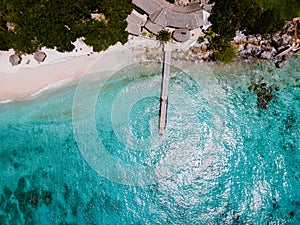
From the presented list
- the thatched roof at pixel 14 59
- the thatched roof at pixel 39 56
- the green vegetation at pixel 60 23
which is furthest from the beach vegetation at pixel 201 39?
the thatched roof at pixel 14 59

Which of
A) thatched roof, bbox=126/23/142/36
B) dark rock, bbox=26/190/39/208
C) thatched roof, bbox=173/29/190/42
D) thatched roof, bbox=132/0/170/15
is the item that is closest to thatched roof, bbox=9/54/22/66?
thatched roof, bbox=126/23/142/36

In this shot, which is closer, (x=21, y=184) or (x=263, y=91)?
(x=263, y=91)

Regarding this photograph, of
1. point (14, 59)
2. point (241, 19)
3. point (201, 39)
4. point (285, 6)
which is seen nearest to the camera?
point (285, 6)

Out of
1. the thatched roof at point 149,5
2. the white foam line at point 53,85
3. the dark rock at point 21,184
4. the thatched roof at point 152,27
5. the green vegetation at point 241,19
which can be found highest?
the thatched roof at point 149,5

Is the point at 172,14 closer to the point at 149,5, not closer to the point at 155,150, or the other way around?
the point at 149,5

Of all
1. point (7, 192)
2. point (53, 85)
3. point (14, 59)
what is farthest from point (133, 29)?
point (7, 192)

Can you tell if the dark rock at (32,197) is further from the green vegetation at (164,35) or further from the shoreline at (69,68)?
the green vegetation at (164,35)
